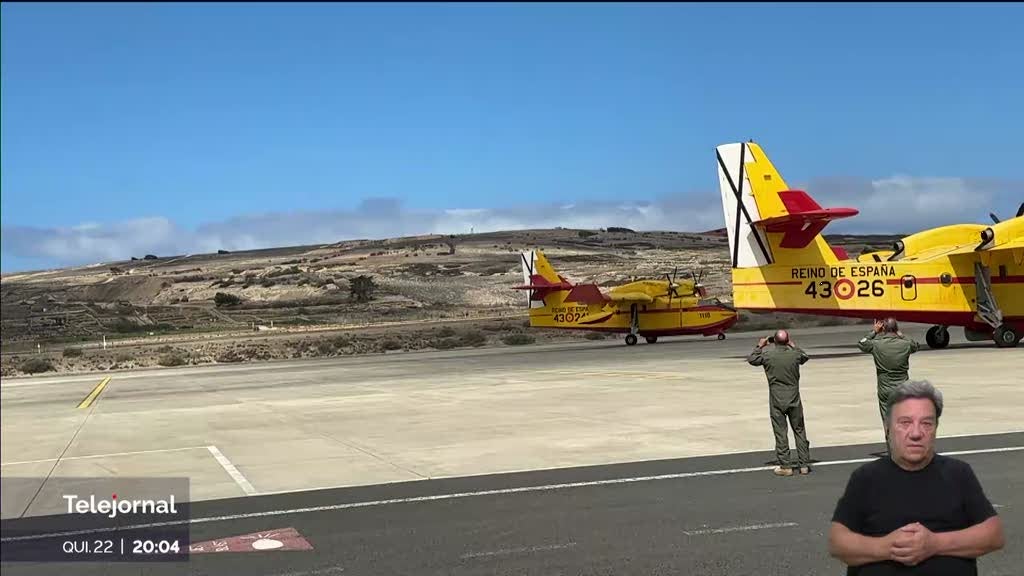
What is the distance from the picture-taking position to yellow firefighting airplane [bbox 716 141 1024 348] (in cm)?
3222

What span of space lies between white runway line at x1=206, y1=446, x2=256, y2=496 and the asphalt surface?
27.1 inches

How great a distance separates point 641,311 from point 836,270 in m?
19.4

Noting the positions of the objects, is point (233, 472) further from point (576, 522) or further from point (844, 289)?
point (844, 289)

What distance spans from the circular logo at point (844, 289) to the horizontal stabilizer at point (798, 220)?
179cm

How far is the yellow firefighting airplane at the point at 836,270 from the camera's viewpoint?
3222cm

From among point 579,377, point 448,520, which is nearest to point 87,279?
point 579,377

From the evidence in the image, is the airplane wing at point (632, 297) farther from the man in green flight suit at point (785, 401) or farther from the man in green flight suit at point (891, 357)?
the man in green flight suit at point (785, 401)

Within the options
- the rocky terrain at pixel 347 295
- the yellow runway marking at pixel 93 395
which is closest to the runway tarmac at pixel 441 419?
the yellow runway marking at pixel 93 395

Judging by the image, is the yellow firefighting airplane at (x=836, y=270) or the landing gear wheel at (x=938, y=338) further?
the landing gear wheel at (x=938, y=338)

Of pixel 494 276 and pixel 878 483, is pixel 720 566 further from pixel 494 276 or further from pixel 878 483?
pixel 494 276

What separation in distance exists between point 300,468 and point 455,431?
4175 millimetres

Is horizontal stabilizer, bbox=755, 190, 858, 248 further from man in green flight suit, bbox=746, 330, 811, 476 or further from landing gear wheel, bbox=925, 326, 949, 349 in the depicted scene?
man in green flight suit, bbox=746, 330, 811, 476

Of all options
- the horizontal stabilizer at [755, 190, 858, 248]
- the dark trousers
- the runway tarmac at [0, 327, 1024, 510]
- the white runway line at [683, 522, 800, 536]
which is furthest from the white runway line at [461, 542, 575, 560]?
the horizontal stabilizer at [755, 190, 858, 248]

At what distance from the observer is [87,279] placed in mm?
113812
